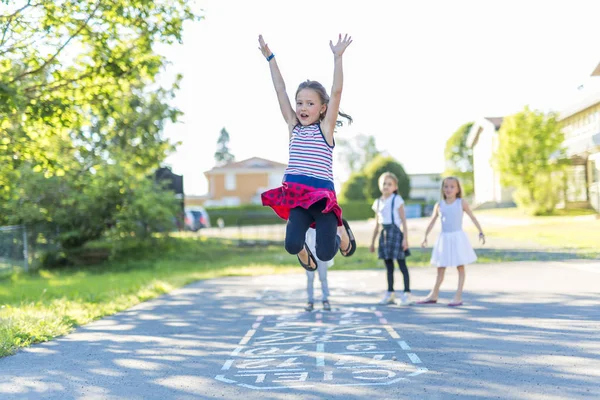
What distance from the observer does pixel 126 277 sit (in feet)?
59.8

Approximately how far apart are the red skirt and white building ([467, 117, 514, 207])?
5016 cm

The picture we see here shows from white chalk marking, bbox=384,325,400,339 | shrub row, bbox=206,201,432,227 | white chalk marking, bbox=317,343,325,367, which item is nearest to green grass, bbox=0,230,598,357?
white chalk marking, bbox=317,343,325,367

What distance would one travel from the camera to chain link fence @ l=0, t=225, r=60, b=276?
19391mm

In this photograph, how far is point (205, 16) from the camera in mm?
14453

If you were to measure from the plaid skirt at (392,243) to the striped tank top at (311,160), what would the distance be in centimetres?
442

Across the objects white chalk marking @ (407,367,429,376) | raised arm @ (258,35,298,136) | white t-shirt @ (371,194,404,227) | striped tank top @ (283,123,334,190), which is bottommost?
white chalk marking @ (407,367,429,376)

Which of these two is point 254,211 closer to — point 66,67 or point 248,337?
point 66,67

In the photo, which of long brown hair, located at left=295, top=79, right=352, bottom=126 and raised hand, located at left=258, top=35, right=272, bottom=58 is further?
raised hand, located at left=258, top=35, right=272, bottom=58

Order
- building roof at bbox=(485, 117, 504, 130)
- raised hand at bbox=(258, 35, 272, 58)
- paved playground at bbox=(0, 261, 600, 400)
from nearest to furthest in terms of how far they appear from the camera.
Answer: paved playground at bbox=(0, 261, 600, 400) < raised hand at bbox=(258, 35, 272, 58) < building roof at bbox=(485, 117, 504, 130)

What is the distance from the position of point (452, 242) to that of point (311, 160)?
4719 mm

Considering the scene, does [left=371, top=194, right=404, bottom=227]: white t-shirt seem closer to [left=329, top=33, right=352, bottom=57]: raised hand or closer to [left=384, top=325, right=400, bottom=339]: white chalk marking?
[left=384, top=325, right=400, bottom=339]: white chalk marking

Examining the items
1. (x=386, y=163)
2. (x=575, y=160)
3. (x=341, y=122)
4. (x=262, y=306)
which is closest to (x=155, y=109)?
(x=262, y=306)

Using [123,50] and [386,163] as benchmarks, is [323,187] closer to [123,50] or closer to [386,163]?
[123,50]

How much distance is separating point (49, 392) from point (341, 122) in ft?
10.3
